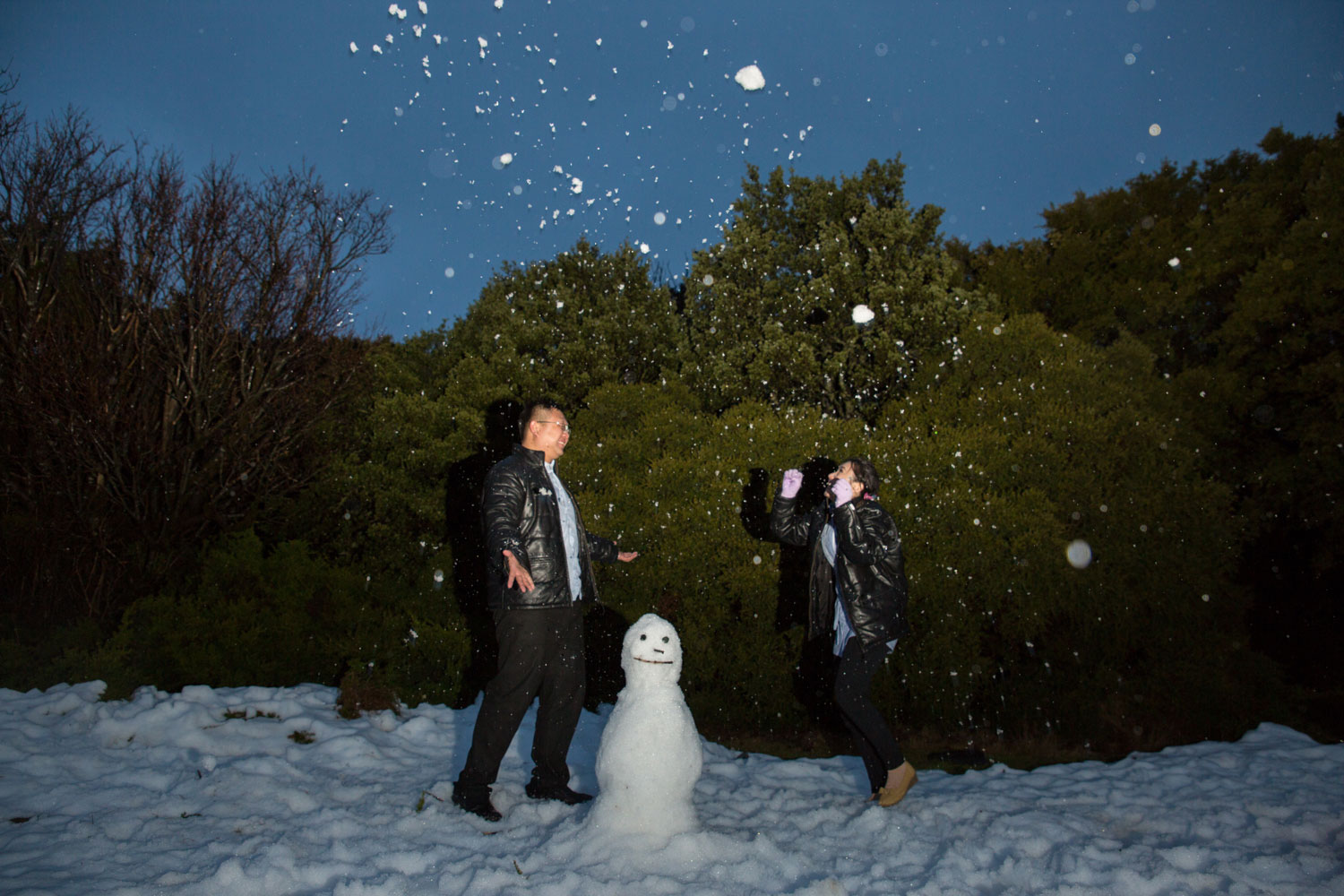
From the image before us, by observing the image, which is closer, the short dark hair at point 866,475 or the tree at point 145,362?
the short dark hair at point 866,475

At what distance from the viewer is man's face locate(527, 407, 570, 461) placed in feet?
13.8

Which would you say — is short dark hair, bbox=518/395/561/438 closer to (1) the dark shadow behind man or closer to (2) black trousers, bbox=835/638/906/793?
(2) black trousers, bbox=835/638/906/793

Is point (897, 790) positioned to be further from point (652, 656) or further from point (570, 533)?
point (570, 533)

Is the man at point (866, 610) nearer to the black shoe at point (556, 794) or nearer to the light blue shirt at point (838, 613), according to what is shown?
the light blue shirt at point (838, 613)

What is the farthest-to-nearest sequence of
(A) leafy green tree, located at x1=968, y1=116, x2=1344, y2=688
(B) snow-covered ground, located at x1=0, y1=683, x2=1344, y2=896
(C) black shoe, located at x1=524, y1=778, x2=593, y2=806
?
1. (A) leafy green tree, located at x1=968, y1=116, x2=1344, y2=688
2. (C) black shoe, located at x1=524, y1=778, x2=593, y2=806
3. (B) snow-covered ground, located at x1=0, y1=683, x2=1344, y2=896

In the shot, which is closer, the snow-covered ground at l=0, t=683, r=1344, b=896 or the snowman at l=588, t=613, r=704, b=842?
the snow-covered ground at l=0, t=683, r=1344, b=896

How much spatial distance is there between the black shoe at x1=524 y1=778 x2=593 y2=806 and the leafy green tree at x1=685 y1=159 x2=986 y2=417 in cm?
815

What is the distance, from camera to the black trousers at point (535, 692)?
382 centimetres

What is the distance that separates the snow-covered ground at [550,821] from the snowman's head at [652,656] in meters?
0.77

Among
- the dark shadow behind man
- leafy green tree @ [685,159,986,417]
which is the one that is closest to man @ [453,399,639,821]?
the dark shadow behind man

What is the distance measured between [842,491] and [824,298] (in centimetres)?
807

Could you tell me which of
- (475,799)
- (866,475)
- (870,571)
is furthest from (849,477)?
(475,799)

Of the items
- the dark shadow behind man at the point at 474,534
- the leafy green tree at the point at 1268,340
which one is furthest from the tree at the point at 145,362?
the leafy green tree at the point at 1268,340

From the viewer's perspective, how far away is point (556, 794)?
4.02m
